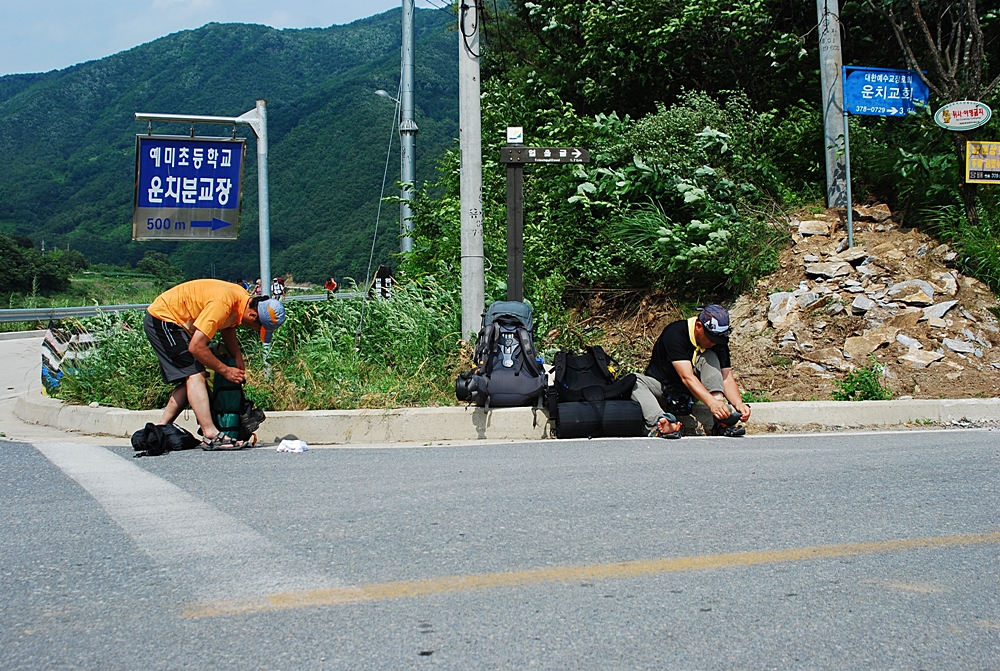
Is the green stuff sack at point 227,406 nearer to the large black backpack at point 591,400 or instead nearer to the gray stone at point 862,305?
the large black backpack at point 591,400

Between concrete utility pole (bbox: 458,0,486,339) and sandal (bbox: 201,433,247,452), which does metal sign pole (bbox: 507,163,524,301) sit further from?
sandal (bbox: 201,433,247,452)

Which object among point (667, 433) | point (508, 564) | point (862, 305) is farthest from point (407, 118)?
point (508, 564)

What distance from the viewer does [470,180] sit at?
958cm

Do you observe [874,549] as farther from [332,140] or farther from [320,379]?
[332,140]

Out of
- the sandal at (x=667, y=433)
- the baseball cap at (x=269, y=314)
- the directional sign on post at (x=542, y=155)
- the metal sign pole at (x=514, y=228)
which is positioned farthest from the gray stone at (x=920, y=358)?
the baseball cap at (x=269, y=314)

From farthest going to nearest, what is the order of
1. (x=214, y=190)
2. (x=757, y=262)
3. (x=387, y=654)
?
1. (x=757, y=262)
2. (x=214, y=190)
3. (x=387, y=654)

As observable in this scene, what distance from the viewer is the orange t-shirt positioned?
7.38 meters

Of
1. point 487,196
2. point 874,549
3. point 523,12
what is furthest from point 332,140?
point 874,549

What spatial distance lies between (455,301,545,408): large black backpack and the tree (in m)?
6.82

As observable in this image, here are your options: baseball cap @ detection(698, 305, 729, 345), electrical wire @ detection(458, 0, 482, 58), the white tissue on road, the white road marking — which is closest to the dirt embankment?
baseball cap @ detection(698, 305, 729, 345)

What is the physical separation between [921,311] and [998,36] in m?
6.57

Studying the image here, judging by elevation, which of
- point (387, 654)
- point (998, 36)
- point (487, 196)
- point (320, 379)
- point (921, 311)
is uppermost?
point (998, 36)

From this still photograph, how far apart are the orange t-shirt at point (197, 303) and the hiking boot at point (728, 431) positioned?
429 cm

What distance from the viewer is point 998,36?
14.2 meters
